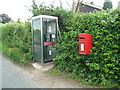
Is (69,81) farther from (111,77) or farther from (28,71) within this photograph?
(28,71)

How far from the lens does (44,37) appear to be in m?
4.98

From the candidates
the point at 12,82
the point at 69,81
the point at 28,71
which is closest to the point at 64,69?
the point at 69,81

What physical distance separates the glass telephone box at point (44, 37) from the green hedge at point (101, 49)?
5.12 ft

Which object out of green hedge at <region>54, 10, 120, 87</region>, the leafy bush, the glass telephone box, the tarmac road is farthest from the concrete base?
the leafy bush

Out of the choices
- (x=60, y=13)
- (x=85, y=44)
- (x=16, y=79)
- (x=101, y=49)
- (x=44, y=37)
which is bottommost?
(x=16, y=79)

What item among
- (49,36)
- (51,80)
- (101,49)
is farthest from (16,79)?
(101,49)

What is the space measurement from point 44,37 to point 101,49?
2724mm

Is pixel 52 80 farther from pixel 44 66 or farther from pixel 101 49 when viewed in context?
pixel 101 49

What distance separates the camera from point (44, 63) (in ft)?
16.3

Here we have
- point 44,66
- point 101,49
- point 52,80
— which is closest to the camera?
point 101,49

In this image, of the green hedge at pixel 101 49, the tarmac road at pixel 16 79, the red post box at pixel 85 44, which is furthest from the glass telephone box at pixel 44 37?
the red post box at pixel 85 44

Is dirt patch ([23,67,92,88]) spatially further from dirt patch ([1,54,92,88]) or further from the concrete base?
the concrete base

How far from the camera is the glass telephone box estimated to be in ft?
15.9

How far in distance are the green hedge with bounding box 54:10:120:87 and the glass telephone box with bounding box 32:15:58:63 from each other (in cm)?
156
